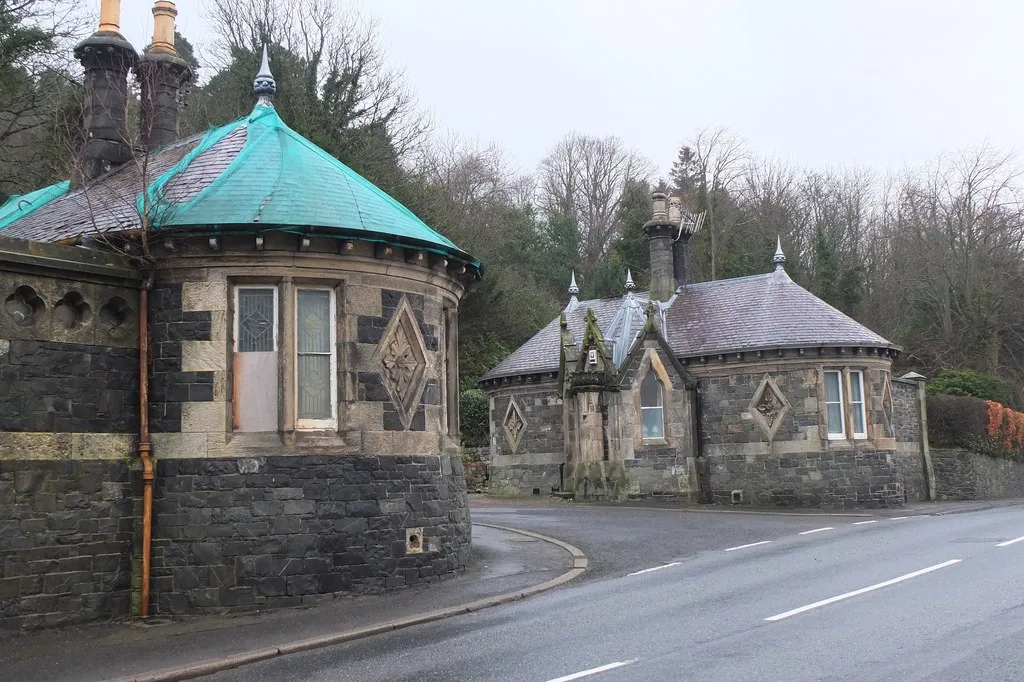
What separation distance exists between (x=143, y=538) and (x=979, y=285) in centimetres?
4230

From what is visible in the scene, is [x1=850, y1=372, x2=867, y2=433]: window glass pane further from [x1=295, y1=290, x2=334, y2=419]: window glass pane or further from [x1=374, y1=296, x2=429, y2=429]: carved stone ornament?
[x1=295, y1=290, x2=334, y2=419]: window glass pane

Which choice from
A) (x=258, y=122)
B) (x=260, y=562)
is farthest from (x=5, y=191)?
(x=260, y=562)

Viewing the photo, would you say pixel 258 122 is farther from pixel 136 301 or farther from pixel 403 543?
pixel 403 543

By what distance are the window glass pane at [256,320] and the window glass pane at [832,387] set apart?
A: 18981 millimetres

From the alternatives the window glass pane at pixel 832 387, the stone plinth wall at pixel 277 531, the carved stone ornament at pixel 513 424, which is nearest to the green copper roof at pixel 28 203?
the stone plinth wall at pixel 277 531

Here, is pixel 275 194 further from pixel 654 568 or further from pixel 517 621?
pixel 654 568

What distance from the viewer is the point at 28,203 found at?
16078 mm

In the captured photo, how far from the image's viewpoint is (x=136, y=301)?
1191 cm

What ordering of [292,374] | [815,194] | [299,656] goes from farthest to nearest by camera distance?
[815,194], [292,374], [299,656]

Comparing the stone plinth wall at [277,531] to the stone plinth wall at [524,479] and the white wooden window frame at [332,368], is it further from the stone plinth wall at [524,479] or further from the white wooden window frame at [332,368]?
the stone plinth wall at [524,479]

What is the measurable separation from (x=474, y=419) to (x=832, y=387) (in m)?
14.3

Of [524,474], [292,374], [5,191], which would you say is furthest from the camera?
[524,474]

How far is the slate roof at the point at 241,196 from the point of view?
1210cm

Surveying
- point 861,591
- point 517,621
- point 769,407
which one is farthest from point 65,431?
point 769,407
